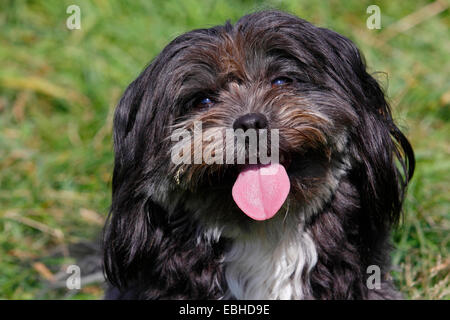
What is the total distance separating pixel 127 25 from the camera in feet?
17.5

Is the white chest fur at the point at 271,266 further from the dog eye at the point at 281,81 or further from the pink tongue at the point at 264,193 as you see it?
the dog eye at the point at 281,81

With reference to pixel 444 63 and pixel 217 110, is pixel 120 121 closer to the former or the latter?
pixel 217 110

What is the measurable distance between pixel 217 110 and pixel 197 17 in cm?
264

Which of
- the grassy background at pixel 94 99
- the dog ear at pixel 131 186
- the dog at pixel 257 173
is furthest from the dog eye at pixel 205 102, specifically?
the grassy background at pixel 94 99

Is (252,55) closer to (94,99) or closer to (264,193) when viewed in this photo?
(264,193)

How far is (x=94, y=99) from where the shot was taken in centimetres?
509

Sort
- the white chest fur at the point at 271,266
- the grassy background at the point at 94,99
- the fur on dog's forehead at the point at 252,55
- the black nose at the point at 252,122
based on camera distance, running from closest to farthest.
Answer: the black nose at the point at 252,122 < the fur on dog's forehead at the point at 252,55 < the white chest fur at the point at 271,266 < the grassy background at the point at 94,99

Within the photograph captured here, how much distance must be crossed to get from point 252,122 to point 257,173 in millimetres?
204

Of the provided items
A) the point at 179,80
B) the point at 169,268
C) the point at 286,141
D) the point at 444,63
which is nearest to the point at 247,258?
the point at 169,268

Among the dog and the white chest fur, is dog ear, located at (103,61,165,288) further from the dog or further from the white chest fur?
the white chest fur

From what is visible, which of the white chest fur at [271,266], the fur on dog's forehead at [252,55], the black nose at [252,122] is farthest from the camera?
the white chest fur at [271,266]

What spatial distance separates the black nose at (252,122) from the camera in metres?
2.53

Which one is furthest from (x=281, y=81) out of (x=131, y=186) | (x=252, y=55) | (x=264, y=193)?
(x=131, y=186)

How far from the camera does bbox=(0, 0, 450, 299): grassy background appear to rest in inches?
154
